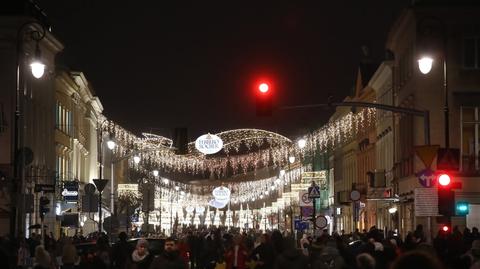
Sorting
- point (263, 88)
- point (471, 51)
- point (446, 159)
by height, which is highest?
point (471, 51)

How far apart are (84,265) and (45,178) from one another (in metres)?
46.8

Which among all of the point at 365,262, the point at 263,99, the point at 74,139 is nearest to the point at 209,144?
the point at 263,99

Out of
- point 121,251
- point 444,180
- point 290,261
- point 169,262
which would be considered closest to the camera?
point 169,262

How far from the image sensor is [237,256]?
83.2 feet

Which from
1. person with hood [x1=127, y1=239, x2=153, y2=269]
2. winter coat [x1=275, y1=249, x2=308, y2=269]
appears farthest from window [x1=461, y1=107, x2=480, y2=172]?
winter coat [x1=275, y1=249, x2=308, y2=269]

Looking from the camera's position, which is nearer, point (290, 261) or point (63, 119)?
point (290, 261)

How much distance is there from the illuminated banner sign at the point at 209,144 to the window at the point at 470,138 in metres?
11.2

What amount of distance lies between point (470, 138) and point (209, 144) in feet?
39.5

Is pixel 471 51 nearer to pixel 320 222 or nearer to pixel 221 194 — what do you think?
pixel 320 222

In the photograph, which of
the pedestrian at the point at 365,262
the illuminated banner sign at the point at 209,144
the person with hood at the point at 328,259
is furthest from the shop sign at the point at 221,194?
the pedestrian at the point at 365,262

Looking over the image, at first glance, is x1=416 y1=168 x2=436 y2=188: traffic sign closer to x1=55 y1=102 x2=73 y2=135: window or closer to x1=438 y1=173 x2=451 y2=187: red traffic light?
x1=438 y1=173 x2=451 y2=187: red traffic light

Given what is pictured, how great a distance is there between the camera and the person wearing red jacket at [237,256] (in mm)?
25297

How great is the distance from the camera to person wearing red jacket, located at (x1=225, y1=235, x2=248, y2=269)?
25.3 metres

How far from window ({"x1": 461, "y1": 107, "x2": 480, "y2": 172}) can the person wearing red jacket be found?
78.6 feet
